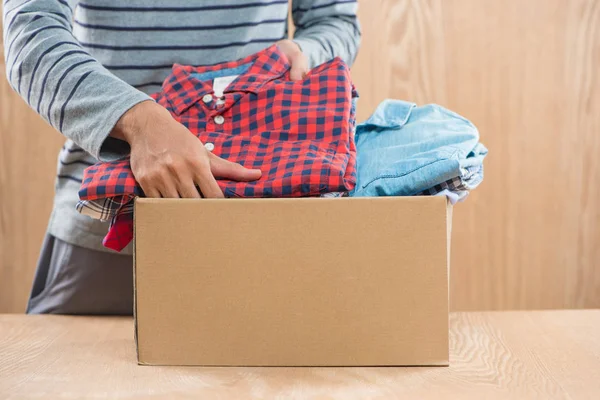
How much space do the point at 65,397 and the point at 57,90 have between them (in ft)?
1.04

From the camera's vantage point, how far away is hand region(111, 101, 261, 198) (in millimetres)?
600

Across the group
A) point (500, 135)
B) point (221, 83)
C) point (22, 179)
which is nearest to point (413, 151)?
point (221, 83)

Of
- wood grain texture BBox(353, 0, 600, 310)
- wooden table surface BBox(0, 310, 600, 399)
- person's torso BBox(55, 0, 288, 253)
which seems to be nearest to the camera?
wooden table surface BBox(0, 310, 600, 399)

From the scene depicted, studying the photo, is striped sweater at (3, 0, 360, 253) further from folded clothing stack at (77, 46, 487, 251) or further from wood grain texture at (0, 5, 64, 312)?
wood grain texture at (0, 5, 64, 312)

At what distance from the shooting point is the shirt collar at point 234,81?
27.6 inches

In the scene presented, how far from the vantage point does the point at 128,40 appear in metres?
0.84

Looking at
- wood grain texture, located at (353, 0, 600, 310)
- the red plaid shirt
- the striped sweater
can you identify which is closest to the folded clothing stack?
the red plaid shirt

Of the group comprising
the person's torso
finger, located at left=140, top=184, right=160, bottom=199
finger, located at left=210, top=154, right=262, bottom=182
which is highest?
the person's torso

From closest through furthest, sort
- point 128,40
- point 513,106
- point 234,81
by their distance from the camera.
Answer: point 234,81, point 128,40, point 513,106

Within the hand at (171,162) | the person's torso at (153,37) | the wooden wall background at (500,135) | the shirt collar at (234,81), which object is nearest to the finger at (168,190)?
the hand at (171,162)

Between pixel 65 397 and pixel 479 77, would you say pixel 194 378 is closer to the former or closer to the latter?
pixel 65 397

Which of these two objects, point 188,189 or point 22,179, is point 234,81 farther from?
point 22,179

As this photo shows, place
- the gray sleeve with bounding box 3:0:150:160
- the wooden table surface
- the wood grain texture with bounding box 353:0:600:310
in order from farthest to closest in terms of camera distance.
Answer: the wood grain texture with bounding box 353:0:600:310
the gray sleeve with bounding box 3:0:150:160
the wooden table surface

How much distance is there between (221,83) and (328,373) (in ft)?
1.09
